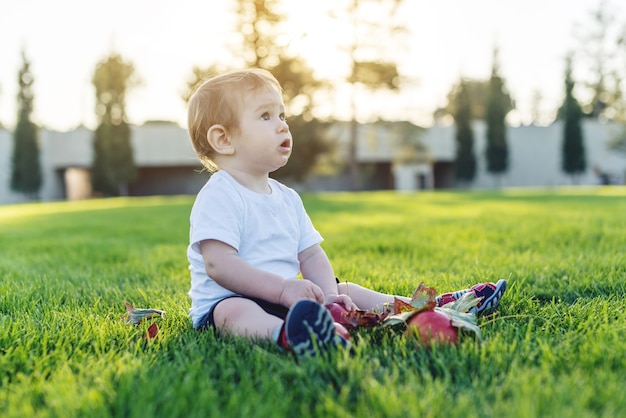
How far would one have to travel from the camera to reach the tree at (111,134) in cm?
2908

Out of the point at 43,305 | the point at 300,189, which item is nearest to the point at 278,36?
the point at 300,189

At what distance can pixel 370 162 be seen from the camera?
32656 mm

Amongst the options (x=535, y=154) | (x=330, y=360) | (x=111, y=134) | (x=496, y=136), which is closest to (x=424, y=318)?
(x=330, y=360)

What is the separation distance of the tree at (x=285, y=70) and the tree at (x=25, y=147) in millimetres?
11683

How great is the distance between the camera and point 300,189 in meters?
28.9

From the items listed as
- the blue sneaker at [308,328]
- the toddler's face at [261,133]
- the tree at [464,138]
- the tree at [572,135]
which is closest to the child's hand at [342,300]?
the blue sneaker at [308,328]

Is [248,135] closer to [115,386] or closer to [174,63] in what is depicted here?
[115,386]

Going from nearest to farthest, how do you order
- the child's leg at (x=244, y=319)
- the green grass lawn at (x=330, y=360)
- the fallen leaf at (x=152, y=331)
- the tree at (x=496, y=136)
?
1. the green grass lawn at (x=330, y=360)
2. the child's leg at (x=244, y=319)
3. the fallen leaf at (x=152, y=331)
4. the tree at (x=496, y=136)

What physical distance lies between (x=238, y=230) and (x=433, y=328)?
2.36 feet

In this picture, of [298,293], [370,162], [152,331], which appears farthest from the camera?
[370,162]

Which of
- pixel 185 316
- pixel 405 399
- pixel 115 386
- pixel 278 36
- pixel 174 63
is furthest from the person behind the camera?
pixel 174 63

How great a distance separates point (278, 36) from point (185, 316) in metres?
18.2

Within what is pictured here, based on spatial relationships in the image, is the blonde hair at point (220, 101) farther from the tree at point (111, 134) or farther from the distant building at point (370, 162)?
the tree at point (111, 134)

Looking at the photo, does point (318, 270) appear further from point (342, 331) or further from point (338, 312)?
point (342, 331)
